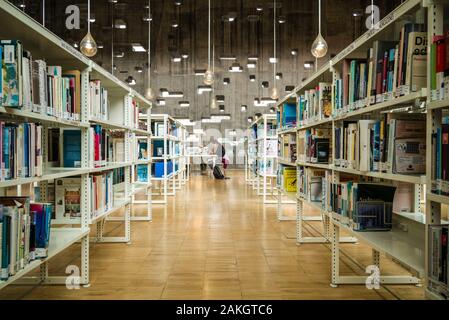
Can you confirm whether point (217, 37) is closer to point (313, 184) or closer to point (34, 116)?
point (313, 184)

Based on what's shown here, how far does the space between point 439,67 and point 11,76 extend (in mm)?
2080

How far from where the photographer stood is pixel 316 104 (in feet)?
13.7

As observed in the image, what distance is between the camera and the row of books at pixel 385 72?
2131 mm

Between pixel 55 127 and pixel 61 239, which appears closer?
pixel 61 239

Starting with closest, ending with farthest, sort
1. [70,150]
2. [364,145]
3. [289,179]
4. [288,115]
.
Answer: [364,145]
[70,150]
[289,179]
[288,115]

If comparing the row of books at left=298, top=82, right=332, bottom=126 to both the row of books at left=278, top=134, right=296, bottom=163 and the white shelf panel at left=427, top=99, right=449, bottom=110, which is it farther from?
the white shelf panel at left=427, top=99, right=449, bottom=110

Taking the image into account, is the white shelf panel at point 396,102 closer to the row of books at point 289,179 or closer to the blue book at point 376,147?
the blue book at point 376,147

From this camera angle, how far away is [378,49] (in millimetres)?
2580

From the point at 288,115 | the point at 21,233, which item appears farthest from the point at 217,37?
the point at 21,233

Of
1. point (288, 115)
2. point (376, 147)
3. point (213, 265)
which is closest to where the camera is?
point (376, 147)

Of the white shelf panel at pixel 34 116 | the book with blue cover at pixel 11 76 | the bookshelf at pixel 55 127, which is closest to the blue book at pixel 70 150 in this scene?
the bookshelf at pixel 55 127

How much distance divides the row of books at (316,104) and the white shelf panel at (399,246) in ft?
4.36

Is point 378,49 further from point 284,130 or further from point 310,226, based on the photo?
point 310,226

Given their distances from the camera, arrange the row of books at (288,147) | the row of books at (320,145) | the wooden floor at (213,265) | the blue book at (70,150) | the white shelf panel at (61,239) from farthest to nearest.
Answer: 1. the row of books at (288,147)
2. the row of books at (320,145)
3. the blue book at (70,150)
4. the wooden floor at (213,265)
5. the white shelf panel at (61,239)
